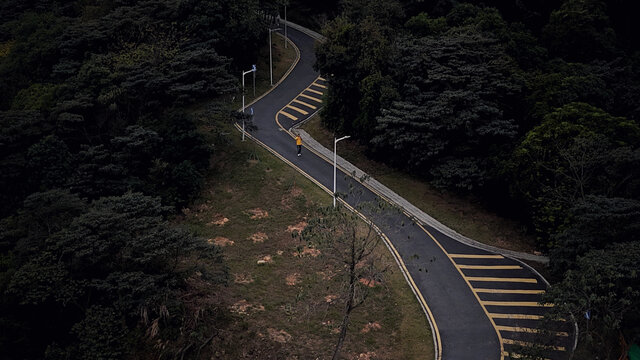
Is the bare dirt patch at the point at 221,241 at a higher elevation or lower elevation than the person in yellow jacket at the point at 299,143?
lower

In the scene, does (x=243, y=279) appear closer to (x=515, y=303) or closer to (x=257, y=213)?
(x=257, y=213)

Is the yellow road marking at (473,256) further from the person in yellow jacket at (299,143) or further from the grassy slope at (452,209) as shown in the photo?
the person in yellow jacket at (299,143)

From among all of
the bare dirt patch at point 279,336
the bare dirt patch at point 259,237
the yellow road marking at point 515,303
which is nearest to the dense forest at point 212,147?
the yellow road marking at point 515,303

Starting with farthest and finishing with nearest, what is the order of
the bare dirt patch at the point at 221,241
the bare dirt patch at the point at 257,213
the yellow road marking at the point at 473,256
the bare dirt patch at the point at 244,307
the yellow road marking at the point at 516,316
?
the bare dirt patch at the point at 257,213 < the bare dirt patch at the point at 221,241 < the yellow road marking at the point at 473,256 < the bare dirt patch at the point at 244,307 < the yellow road marking at the point at 516,316

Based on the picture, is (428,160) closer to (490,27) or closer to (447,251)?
(447,251)

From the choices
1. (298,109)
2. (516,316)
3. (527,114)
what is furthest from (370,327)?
(298,109)

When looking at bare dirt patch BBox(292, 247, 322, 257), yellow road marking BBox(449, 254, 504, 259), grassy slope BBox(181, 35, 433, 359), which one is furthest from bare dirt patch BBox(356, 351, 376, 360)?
yellow road marking BBox(449, 254, 504, 259)
